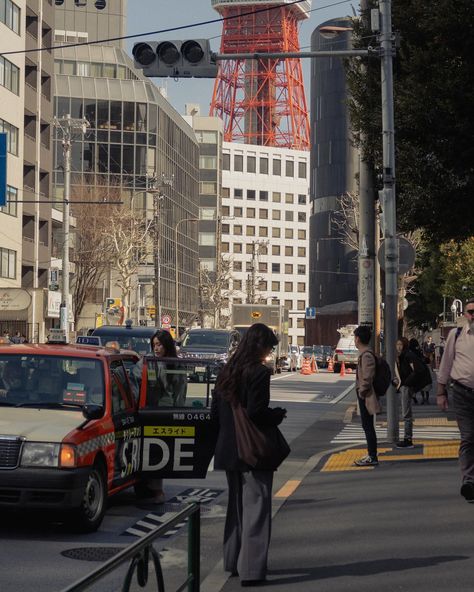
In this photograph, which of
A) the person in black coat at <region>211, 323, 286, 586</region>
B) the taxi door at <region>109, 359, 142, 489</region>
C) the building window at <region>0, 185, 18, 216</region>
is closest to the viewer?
the person in black coat at <region>211, 323, 286, 586</region>

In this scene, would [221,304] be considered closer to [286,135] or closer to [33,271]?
[33,271]

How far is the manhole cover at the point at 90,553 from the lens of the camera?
955cm

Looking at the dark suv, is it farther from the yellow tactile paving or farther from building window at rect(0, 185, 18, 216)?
building window at rect(0, 185, 18, 216)

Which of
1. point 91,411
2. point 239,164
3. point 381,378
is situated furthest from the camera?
point 239,164

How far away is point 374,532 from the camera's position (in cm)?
1066

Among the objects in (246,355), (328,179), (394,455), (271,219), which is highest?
(328,179)

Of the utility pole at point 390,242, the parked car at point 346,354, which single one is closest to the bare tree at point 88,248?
the parked car at point 346,354

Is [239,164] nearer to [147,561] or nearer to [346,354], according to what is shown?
[346,354]

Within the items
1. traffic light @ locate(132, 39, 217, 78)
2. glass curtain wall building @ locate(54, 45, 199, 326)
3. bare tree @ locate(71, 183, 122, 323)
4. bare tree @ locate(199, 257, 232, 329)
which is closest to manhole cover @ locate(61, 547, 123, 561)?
traffic light @ locate(132, 39, 217, 78)

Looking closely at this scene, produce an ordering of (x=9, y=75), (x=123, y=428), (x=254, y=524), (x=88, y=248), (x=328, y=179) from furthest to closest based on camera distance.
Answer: (x=328, y=179), (x=88, y=248), (x=9, y=75), (x=123, y=428), (x=254, y=524)

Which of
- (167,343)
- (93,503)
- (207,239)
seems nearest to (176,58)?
(167,343)

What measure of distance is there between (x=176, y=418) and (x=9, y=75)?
62332mm

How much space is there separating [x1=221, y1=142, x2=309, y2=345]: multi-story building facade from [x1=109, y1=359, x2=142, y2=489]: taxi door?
169623 millimetres

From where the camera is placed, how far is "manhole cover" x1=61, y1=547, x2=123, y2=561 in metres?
9.55
